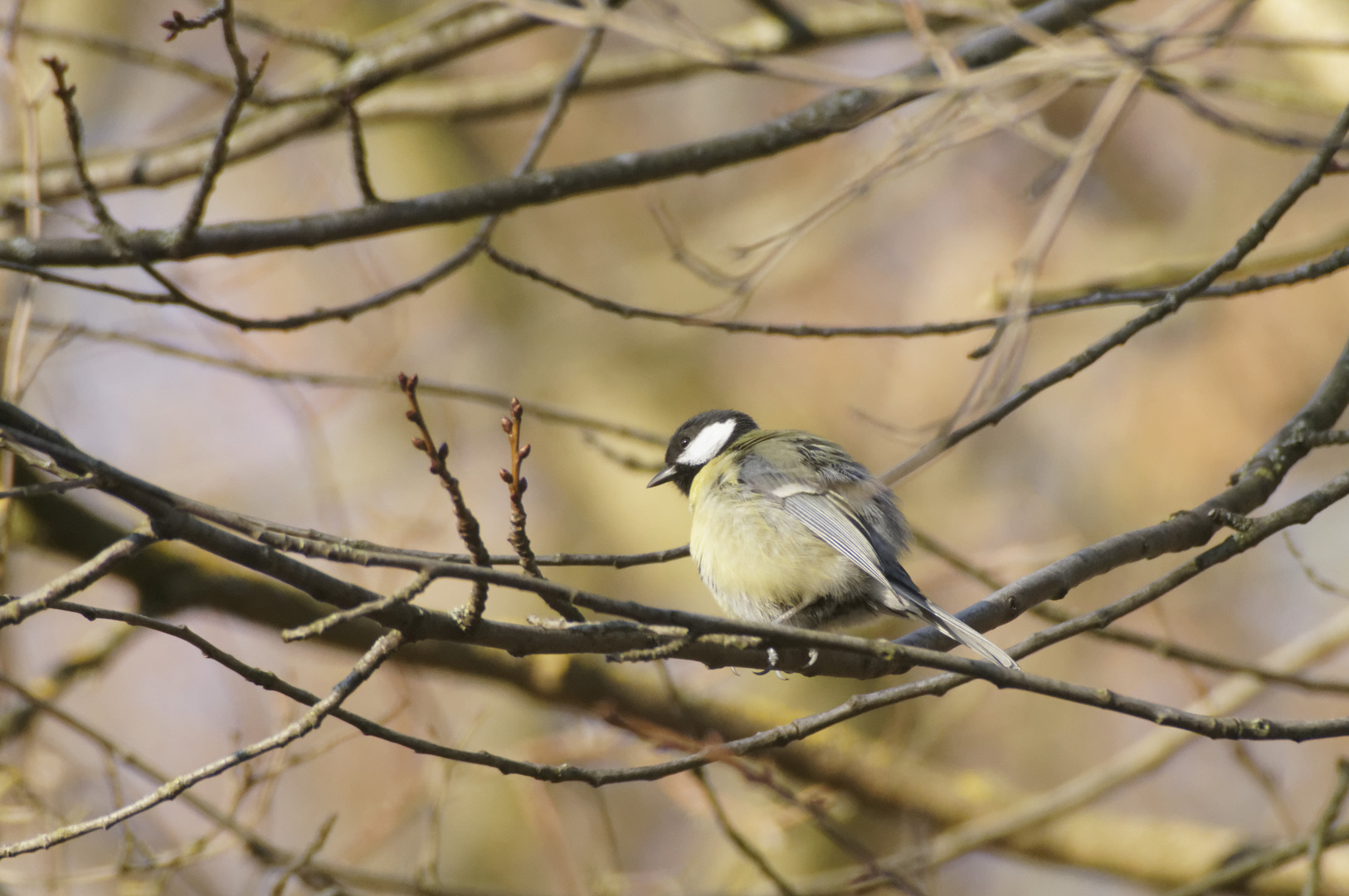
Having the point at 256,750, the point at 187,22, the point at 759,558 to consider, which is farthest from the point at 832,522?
the point at 187,22

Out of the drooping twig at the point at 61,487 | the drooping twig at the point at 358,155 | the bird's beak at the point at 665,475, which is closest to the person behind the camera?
the drooping twig at the point at 61,487

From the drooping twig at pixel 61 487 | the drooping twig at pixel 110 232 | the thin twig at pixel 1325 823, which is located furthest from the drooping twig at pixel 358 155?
the thin twig at pixel 1325 823

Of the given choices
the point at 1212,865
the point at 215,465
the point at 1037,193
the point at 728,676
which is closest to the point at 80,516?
the point at 728,676

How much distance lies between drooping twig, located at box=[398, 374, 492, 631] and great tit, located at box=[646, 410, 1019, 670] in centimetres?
139

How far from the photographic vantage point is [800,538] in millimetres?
3145

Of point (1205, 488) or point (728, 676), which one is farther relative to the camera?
point (1205, 488)

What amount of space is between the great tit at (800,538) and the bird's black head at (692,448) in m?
0.49

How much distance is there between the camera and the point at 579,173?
10.4 ft

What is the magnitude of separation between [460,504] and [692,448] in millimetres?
2757

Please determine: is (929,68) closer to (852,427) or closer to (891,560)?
(891,560)

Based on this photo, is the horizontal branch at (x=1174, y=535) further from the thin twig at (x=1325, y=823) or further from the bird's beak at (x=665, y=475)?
the bird's beak at (x=665, y=475)

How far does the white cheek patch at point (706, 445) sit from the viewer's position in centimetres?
421

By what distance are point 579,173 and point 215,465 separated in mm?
6324

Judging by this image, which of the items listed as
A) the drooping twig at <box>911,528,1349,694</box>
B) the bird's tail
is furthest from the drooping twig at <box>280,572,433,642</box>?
the drooping twig at <box>911,528,1349,694</box>
